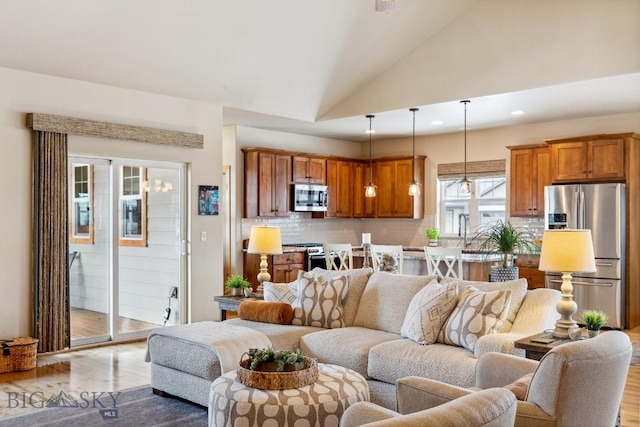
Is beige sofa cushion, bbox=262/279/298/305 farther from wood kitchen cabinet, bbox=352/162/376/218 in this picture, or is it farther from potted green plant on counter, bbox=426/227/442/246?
wood kitchen cabinet, bbox=352/162/376/218

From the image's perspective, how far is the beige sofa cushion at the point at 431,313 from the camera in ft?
12.8

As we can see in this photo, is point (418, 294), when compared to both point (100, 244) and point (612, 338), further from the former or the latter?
point (100, 244)

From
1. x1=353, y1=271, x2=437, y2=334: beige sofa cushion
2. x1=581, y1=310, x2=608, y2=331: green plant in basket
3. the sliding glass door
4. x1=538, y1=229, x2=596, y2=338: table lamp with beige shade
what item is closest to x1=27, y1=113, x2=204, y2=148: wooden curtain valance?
the sliding glass door

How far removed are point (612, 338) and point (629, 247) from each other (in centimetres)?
534

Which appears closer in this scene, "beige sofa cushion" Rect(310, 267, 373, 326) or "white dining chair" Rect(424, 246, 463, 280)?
"beige sofa cushion" Rect(310, 267, 373, 326)

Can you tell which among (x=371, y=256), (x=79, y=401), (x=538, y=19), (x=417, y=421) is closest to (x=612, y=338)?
(x=417, y=421)

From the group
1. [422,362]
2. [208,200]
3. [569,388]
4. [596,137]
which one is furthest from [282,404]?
[596,137]

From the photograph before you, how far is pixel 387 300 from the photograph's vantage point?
4.47 metres

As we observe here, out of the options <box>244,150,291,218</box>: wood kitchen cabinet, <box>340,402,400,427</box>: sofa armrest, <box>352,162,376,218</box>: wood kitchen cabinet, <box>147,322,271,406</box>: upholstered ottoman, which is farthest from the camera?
<box>352,162,376,218</box>: wood kitchen cabinet

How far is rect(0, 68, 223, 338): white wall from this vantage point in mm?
5340

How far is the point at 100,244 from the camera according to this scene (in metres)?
6.20

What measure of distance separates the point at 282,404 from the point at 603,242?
5.43m

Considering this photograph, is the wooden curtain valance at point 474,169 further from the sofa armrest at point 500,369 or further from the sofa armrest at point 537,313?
the sofa armrest at point 500,369

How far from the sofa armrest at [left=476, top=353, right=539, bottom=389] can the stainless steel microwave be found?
607 cm
